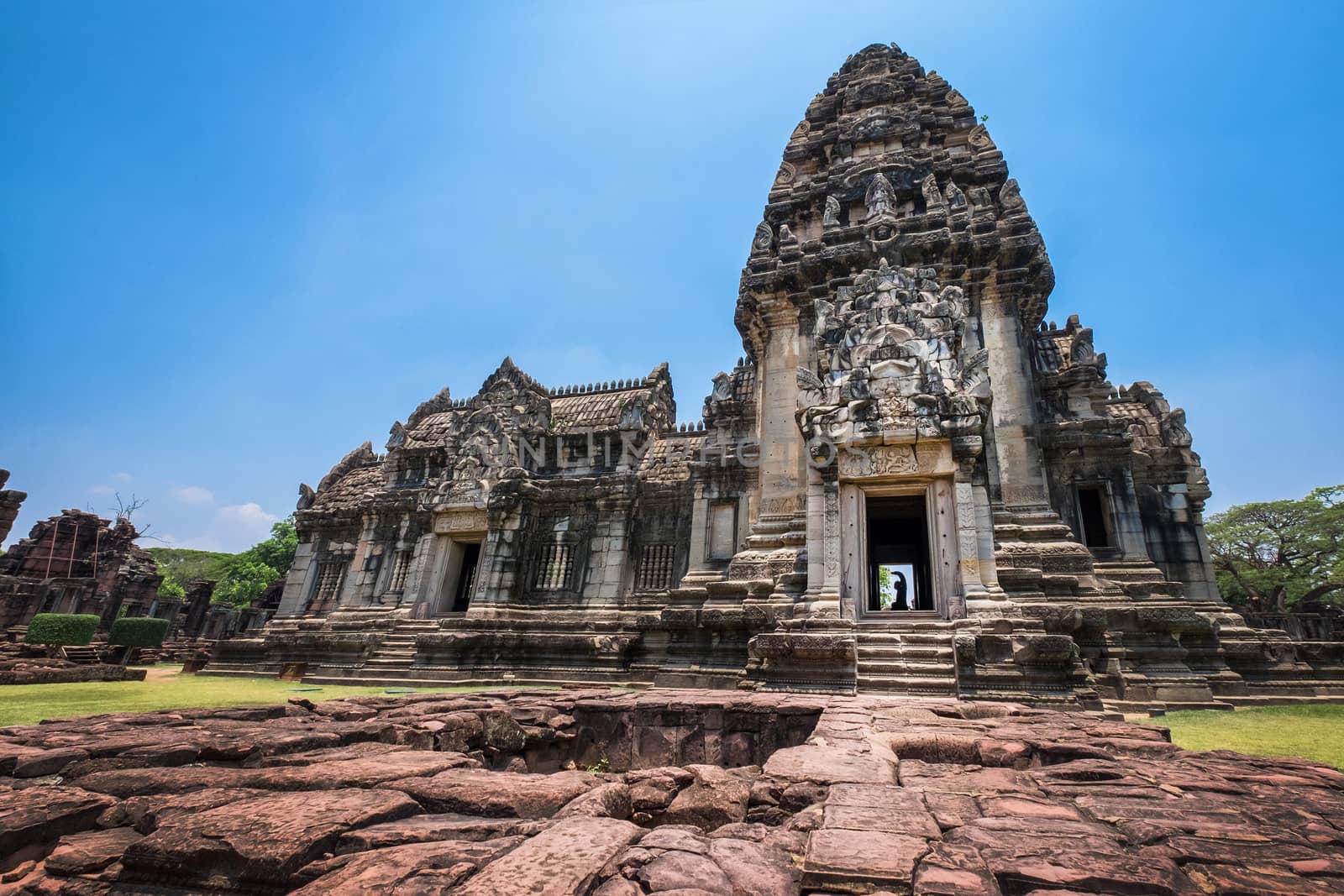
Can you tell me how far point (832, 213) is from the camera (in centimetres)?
1388

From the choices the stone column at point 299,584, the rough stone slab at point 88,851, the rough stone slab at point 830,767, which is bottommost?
the rough stone slab at point 88,851

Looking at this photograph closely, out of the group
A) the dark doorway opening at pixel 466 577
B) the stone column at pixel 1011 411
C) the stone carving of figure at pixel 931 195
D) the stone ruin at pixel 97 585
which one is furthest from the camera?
the stone ruin at pixel 97 585

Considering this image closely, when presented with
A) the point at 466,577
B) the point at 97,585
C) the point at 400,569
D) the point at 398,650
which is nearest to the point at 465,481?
the point at 466,577

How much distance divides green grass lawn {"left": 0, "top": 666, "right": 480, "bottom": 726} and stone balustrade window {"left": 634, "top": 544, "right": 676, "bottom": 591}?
6.37 meters

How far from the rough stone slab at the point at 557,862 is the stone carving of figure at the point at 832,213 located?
13.6 m

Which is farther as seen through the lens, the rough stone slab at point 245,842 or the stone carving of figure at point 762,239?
the stone carving of figure at point 762,239

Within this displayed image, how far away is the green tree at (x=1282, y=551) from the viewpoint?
30219 millimetres

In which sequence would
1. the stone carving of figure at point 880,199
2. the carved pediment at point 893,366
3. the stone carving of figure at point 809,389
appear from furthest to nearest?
1. the stone carving of figure at point 880,199
2. the stone carving of figure at point 809,389
3. the carved pediment at point 893,366

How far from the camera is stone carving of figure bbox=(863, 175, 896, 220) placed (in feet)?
43.1

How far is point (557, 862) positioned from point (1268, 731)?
8900 millimetres

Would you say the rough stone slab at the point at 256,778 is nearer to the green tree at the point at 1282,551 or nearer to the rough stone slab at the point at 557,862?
the rough stone slab at the point at 557,862

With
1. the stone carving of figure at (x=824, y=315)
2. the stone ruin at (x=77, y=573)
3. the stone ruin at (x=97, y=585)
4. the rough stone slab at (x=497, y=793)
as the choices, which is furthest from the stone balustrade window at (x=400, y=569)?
the rough stone slab at (x=497, y=793)

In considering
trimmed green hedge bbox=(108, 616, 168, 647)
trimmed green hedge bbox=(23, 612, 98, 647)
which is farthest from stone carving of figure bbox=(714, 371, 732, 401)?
trimmed green hedge bbox=(23, 612, 98, 647)

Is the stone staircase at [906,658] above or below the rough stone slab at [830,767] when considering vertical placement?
above
